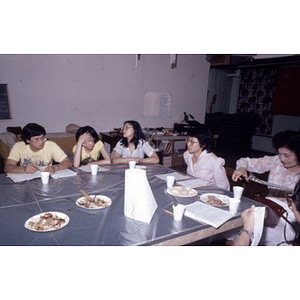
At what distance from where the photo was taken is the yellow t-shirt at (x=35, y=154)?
7.50 ft

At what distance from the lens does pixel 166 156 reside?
204 inches

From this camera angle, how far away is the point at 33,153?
2369 mm

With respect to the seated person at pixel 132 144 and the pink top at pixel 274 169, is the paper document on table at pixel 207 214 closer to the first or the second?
the pink top at pixel 274 169

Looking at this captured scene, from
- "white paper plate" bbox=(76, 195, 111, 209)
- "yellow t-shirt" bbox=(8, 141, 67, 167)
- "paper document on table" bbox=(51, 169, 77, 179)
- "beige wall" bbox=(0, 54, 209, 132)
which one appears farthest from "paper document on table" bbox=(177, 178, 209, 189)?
"beige wall" bbox=(0, 54, 209, 132)

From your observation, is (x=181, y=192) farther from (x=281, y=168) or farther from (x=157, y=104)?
(x=157, y=104)

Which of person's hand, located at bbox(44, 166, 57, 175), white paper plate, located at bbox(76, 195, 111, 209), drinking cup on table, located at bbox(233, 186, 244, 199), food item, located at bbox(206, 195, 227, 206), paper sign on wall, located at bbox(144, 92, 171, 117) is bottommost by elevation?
white paper plate, located at bbox(76, 195, 111, 209)

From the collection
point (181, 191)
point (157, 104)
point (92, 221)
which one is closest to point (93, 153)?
point (181, 191)

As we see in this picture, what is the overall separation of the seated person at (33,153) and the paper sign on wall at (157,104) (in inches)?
126

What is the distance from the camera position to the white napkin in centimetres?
129

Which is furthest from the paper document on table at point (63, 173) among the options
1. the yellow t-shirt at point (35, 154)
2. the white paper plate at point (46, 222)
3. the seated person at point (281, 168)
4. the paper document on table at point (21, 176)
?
the seated person at point (281, 168)

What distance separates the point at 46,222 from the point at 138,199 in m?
0.53

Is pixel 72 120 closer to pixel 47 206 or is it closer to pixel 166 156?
pixel 166 156

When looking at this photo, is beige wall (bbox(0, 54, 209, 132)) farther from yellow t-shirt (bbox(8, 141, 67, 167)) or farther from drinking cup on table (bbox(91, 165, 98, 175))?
drinking cup on table (bbox(91, 165, 98, 175))

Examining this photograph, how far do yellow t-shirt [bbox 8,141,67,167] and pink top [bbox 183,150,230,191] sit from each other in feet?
4.86
